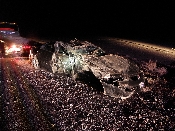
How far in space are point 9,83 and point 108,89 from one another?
367 cm

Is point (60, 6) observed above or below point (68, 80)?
above

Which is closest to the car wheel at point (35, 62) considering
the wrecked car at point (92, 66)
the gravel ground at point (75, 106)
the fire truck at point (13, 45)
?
the wrecked car at point (92, 66)

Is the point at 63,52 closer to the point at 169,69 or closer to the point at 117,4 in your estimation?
the point at 169,69

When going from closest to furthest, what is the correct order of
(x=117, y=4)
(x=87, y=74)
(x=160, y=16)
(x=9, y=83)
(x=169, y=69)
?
1. (x=87, y=74)
2. (x=9, y=83)
3. (x=169, y=69)
4. (x=160, y=16)
5. (x=117, y=4)

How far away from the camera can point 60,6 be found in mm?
52469

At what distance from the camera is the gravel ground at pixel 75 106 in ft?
20.1

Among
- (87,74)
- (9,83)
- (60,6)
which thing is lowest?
(9,83)

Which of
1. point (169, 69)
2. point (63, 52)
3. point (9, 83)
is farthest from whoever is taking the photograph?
point (169, 69)

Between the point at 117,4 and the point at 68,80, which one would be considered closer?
the point at 68,80

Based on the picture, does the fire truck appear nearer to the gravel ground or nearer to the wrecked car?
the wrecked car

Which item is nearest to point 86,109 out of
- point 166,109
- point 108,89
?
point 108,89

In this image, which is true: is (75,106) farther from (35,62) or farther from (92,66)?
(35,62)

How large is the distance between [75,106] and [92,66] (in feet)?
5.90

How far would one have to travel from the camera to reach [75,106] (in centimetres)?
719
